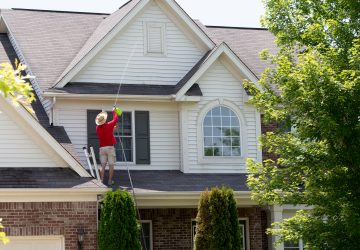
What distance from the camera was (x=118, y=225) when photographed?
18547 mm

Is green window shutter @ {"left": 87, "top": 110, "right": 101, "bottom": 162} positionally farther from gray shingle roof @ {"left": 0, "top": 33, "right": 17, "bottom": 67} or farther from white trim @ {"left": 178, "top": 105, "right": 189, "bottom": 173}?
gray shingle roof @ {"left": 0, "top": 33, "right": 17, "bottom": 67}

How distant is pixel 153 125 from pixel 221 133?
5.82ft

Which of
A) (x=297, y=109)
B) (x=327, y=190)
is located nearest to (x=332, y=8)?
(x=297, y=109)

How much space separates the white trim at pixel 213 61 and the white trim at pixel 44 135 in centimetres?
371

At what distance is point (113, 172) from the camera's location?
21156 mm

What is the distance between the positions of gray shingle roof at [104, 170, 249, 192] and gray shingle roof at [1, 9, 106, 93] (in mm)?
3166

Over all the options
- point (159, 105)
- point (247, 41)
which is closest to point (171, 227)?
point (159, 105)

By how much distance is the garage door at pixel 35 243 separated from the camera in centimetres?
1875

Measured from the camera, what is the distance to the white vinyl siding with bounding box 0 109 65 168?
19.5 meters

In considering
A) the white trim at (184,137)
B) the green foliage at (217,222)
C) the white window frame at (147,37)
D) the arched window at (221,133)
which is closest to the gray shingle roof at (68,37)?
the white window frame at (147,37)

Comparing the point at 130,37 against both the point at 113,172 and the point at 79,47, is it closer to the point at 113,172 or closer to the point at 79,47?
the point at 79,47

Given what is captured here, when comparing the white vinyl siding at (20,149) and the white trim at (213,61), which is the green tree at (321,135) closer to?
the white trim at (213,61)

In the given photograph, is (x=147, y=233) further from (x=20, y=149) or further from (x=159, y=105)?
(x=20, y=149)

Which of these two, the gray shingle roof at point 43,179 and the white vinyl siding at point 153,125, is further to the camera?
the white vinyl siding at point 153,125
